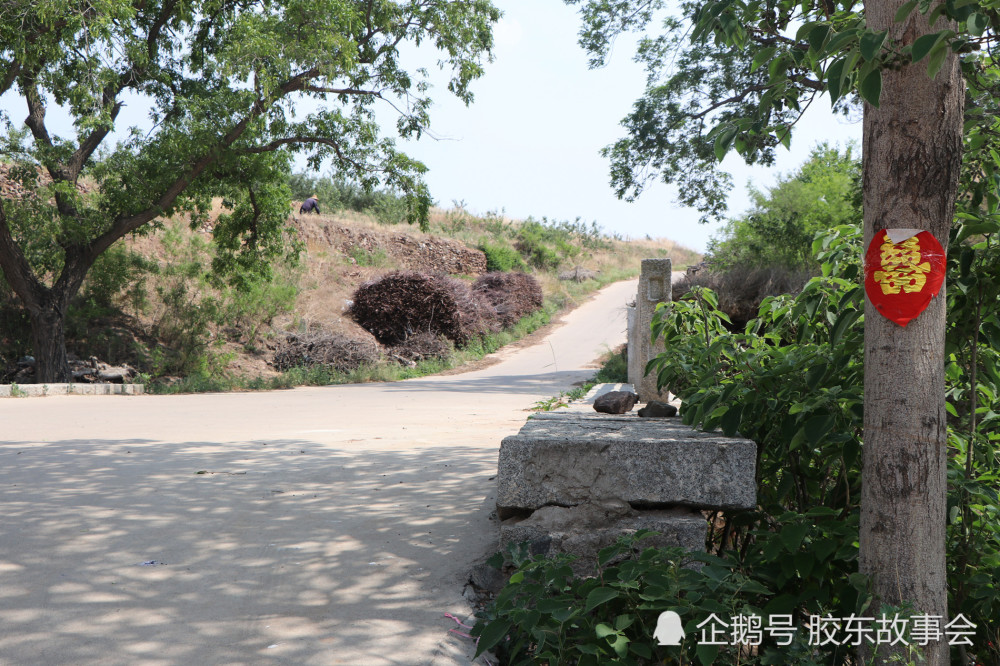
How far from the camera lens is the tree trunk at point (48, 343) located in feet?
44.4

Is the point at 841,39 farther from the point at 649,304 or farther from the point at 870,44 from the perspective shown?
the point at 649,304

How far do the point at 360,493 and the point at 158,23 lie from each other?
42.3 feet

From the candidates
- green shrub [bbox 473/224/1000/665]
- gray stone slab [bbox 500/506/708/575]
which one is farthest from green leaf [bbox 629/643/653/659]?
gray stone slab [bbox 500/506/708/575]

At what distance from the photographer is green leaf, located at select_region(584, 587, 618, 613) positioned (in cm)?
230

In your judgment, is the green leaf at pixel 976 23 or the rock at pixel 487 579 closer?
the green leaf at pixel 976 23

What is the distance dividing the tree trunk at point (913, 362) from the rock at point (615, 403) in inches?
104

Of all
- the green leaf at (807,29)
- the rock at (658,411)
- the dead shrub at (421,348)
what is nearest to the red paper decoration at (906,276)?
the green leaf at (807,29)

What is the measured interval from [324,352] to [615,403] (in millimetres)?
13631

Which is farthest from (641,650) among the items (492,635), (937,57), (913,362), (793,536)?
(937,57)

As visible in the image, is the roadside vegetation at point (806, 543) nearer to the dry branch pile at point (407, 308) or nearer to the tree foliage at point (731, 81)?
the tree foliage at point (731, 81)

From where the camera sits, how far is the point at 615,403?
191 inches

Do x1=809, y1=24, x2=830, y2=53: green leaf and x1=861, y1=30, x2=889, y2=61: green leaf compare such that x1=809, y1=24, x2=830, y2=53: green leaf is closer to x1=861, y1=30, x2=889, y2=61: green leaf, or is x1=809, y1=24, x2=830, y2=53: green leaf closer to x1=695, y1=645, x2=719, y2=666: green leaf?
x1=861, y1=30, x2=889, y2=61: green leaf

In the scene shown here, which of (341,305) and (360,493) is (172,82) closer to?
(341,305)

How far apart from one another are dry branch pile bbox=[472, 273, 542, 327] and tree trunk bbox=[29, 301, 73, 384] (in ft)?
45.8
